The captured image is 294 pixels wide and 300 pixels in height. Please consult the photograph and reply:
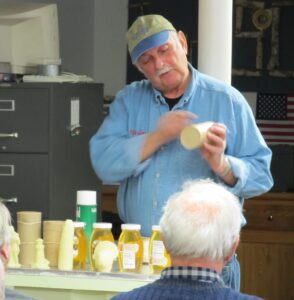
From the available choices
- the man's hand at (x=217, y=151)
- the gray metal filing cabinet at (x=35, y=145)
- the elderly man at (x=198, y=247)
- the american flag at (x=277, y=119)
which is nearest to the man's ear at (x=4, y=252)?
the elderly man at (x=198, y=247)

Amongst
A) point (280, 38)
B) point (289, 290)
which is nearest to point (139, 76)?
point (280, 38)

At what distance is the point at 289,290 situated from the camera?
7328 mm

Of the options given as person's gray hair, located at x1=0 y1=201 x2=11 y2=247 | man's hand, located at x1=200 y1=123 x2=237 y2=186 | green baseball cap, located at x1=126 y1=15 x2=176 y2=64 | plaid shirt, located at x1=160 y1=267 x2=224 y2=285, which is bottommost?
plaid shirt, located at x1=160 y1=267 x2=224 y2=285

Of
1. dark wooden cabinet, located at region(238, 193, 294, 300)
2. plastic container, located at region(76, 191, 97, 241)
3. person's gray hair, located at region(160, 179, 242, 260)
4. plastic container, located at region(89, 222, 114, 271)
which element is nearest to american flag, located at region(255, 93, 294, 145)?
dark wooden cabinet, located at region(238, 193, 294, 300)

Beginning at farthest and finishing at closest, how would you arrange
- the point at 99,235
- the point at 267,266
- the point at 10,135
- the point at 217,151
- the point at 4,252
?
the point at 267,266 → the point at 10,135 → the point at 99,235 → the point at 217,151 → the point at 4,252

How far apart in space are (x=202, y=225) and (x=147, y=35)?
1.12 meters

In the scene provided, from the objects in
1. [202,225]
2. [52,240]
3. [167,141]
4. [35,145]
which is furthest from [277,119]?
[202,225]

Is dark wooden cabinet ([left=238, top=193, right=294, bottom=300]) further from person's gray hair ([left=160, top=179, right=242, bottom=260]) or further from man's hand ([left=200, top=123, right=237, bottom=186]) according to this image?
person's gray hair ([left=160, top=179, right=242, bottom=260])

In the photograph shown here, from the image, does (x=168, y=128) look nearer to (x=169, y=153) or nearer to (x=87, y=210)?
(x=169, y=153)

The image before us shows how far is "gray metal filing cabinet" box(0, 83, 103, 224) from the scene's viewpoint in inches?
215

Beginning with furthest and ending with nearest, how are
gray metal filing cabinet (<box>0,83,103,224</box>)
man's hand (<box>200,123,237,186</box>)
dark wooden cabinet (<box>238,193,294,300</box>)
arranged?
dark wooden cabinet (<box>238,193,294,300</box>)
gray metal filing cabinet (<box>0,83,103,224</box>)
man's hand (<box>200,123,237,186</box>)

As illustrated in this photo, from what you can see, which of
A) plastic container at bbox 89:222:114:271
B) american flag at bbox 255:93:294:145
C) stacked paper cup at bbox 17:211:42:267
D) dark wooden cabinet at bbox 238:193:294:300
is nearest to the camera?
plastic container at bbox 89:222:114:271

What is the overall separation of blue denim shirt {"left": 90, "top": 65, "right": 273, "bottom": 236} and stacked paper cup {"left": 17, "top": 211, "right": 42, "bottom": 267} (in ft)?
1.07

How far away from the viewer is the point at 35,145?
18.0ft
